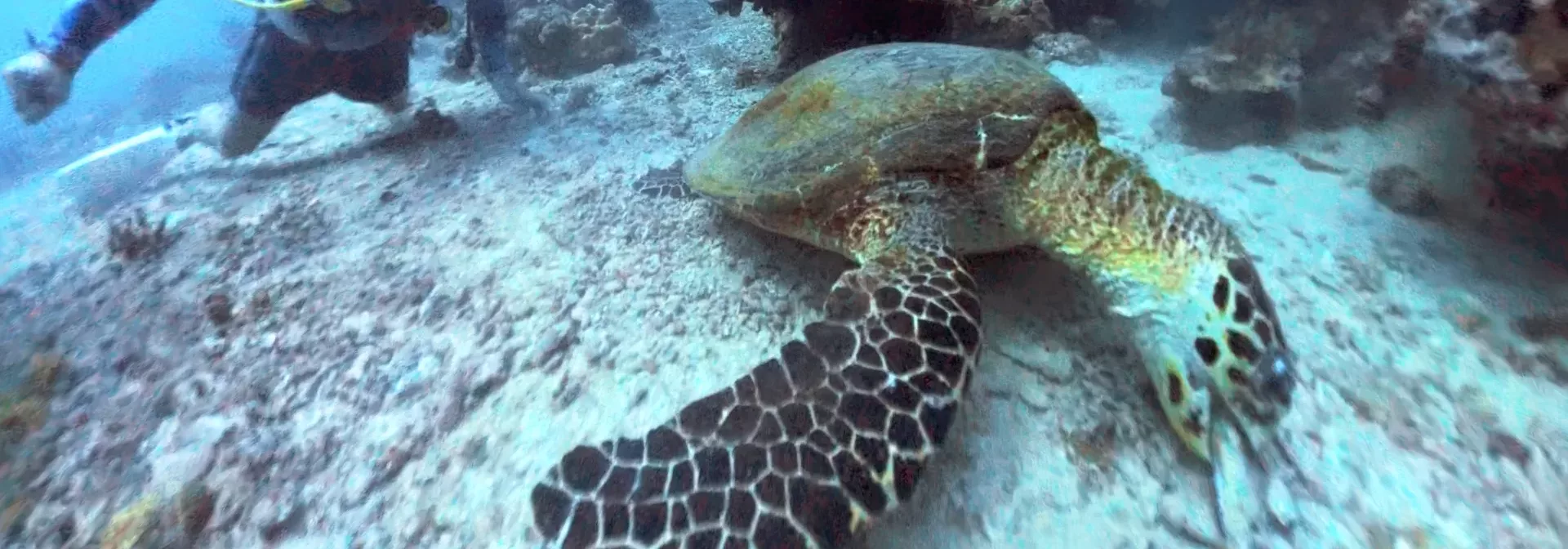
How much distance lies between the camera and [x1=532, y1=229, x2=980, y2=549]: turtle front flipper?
1.67 meters

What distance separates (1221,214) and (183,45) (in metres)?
35.3

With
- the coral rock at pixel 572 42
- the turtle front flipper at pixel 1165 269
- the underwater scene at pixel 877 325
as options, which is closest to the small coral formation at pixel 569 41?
the coral rock at pixel 572 42

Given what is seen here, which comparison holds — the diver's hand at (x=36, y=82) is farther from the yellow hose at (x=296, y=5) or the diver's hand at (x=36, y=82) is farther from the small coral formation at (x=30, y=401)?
the small coral formation at (x=30, y=401)

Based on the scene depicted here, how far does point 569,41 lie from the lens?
7.42 m

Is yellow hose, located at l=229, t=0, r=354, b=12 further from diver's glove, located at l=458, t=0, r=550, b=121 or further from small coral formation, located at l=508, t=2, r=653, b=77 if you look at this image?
small coral formation, located at l=508, t=2, r=653, b=77

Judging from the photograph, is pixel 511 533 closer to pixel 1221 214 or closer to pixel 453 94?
pixel 1221 214

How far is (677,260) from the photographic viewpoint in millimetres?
3170

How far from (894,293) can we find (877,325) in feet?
0.58

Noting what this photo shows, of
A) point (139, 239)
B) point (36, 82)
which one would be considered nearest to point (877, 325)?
point (139, 239)

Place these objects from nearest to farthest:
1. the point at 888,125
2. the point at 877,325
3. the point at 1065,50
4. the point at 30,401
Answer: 1. the point at 877,325
2. the point at 888,125
3. the point at 30,401
4. the point at 1065,50

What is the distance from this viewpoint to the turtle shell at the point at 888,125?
2664mm

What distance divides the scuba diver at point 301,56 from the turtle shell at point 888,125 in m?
3.52

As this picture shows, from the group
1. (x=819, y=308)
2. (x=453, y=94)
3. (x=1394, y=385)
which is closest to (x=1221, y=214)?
(x=1394, y=385)

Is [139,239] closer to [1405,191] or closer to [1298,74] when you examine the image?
[1405,191]
